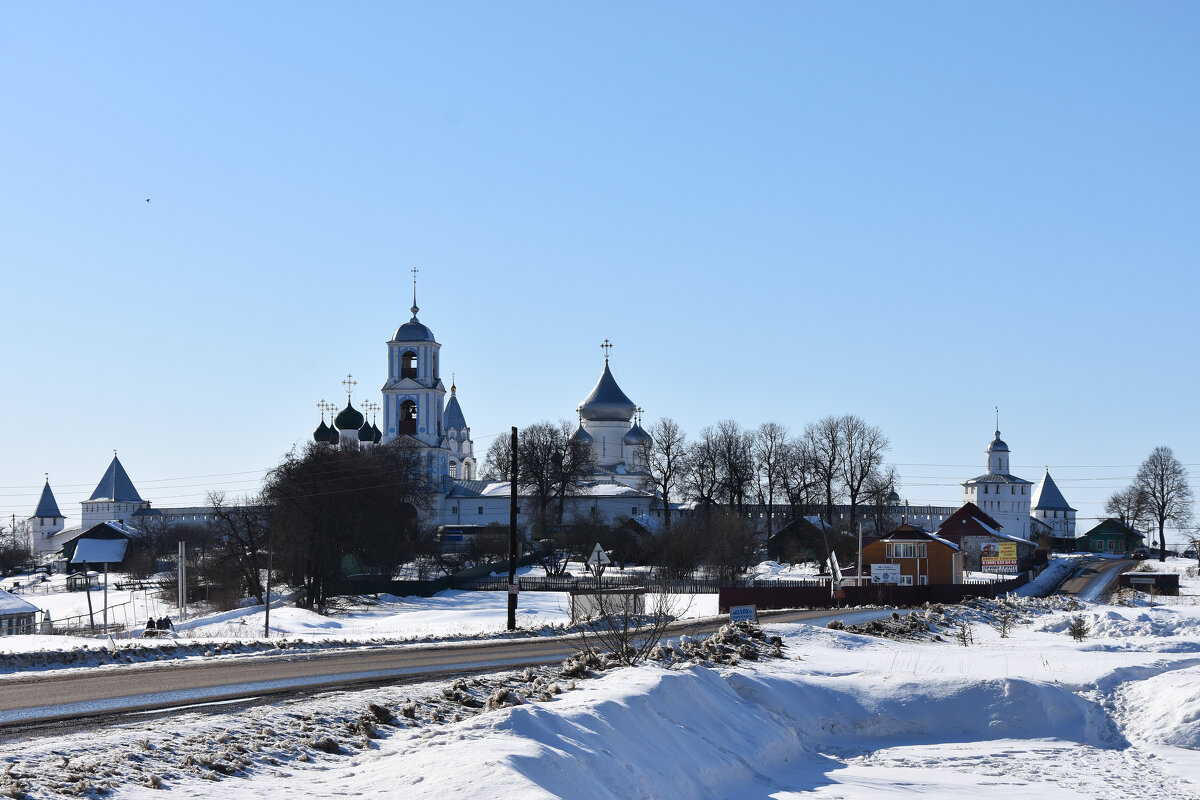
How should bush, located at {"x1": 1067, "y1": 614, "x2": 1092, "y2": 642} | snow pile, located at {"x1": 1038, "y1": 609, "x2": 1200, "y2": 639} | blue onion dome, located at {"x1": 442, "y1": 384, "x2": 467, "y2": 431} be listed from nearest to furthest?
bush, located at {"x1": 1067, "y1": 614, "x2": 1092, "y2": 642}
snow pile, located at {"x1": 1038, "y1": 609, "x2": 1200, "y2": 639}
blue onion dome, located at {"x1": 442, "y1": 384, "x2": 467, "y2": 431}

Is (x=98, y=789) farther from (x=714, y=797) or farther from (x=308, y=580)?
(x=308, y=580)

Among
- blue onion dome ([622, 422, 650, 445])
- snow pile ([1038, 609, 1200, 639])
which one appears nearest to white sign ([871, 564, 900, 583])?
snow pile ([1038, 609, 1200, 639])

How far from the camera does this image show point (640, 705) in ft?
45.0

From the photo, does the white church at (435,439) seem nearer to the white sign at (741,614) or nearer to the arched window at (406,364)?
the arched window at (406,364)

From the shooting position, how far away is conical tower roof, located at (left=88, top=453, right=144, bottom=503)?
137625 mm

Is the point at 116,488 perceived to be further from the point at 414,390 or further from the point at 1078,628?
the point at 1078,628

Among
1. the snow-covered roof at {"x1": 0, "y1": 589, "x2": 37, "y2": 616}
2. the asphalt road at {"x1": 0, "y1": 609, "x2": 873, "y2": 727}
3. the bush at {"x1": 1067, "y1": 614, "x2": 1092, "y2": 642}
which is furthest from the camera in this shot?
the snow-covered roof at {"x1": 0, "y1": 589, "x2": 37, "y2": 616}

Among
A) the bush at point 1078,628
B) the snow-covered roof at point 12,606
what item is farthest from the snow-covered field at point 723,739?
the snow-covered roof at point 12,606

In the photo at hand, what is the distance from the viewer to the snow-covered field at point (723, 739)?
1040cm

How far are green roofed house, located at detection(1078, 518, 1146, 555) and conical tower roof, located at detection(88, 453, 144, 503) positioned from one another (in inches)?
3910

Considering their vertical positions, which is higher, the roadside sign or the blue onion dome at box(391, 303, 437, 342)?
the blue onion dome at box(391, 303, 437, 342)

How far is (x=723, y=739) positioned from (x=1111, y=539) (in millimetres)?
121251

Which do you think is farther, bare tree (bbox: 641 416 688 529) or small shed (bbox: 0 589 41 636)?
bare tree (bbox: 641 416 688 529)

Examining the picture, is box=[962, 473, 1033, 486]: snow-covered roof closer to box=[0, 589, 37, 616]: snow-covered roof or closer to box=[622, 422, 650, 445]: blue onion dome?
box=[622, 422, 650, 445]: blue onion dome
